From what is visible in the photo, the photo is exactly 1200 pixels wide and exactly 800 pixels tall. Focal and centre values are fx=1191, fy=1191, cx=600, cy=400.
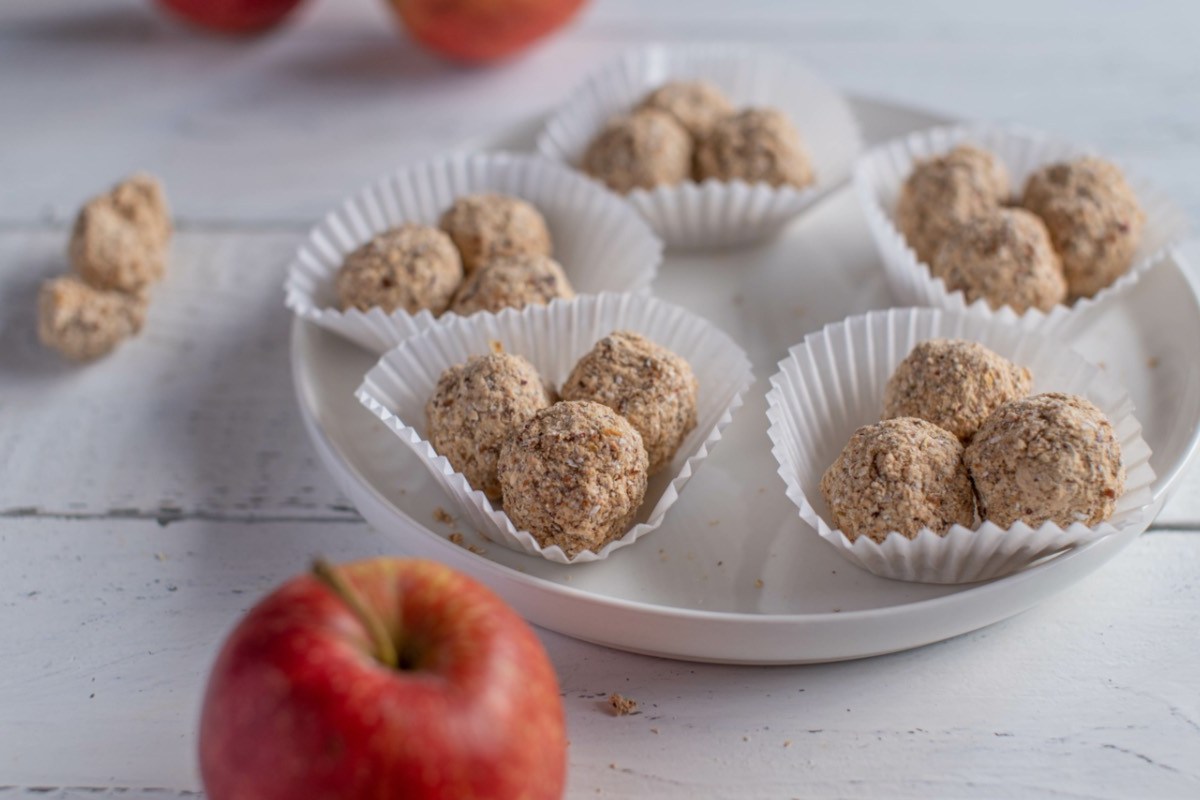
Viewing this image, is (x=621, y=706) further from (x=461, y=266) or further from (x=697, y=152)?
(x=697, y=152)

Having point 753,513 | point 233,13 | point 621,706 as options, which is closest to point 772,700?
point 621,706

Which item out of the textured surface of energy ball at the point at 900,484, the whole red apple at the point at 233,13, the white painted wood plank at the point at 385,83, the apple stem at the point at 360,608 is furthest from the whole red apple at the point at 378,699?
the whole red apple at the point at 233,13

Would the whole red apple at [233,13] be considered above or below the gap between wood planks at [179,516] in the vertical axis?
above

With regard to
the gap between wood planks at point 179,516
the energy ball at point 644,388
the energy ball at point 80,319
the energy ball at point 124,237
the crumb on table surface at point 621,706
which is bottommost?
the gap between wood planks at point 179,516

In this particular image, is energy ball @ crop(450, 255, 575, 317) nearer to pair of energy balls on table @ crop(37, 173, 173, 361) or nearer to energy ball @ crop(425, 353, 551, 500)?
energy ball @ crop(425, 353, 551, 500)

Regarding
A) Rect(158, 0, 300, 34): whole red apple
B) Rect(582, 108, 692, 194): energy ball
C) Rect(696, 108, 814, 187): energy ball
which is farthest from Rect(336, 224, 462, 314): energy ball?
Rect(158, 0, 300, 34): whole red apple

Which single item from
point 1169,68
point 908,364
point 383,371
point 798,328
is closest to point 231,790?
point 383,371

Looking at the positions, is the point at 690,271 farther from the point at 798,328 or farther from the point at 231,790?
the point at 231,790

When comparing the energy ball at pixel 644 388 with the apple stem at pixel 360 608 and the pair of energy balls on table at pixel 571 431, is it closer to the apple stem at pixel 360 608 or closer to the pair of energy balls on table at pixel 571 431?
the pair of energy balls on table at pixel 571 431

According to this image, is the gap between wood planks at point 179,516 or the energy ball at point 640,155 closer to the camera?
the gap between wood planks at point 179,516
